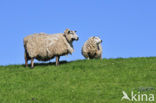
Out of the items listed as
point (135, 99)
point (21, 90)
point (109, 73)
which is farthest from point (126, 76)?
point (21, 90)

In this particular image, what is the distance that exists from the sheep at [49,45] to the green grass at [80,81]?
1.14 m

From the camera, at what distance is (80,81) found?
18.9 meters

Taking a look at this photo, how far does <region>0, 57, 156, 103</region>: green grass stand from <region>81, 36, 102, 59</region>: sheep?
295 centimetres

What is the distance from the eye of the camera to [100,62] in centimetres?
2362

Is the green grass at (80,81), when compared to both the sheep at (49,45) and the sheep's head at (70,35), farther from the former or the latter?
the sheep's head at (70,35)

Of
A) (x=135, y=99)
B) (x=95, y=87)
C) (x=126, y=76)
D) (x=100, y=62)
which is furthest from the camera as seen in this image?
(x=100, y=62)

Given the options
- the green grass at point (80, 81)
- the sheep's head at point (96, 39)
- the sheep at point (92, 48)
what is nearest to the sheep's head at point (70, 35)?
the green grass at point (80, 81)

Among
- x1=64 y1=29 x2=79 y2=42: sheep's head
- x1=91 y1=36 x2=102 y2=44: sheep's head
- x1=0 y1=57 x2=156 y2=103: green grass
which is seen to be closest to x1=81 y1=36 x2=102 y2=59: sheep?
x1=91 y1=36 x2=102 y2=44: sheep's head

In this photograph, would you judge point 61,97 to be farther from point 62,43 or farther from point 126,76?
point 62,43

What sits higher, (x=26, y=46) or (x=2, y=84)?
(x=26, y=46)

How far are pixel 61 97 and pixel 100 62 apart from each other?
26.1 feet

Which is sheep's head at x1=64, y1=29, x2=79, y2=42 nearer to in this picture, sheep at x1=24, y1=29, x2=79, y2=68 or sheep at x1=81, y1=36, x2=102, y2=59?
sheep at x1=24, y1=29, x2=79, y2=68

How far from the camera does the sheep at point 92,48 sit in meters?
27.4

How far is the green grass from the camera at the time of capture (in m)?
16.1
